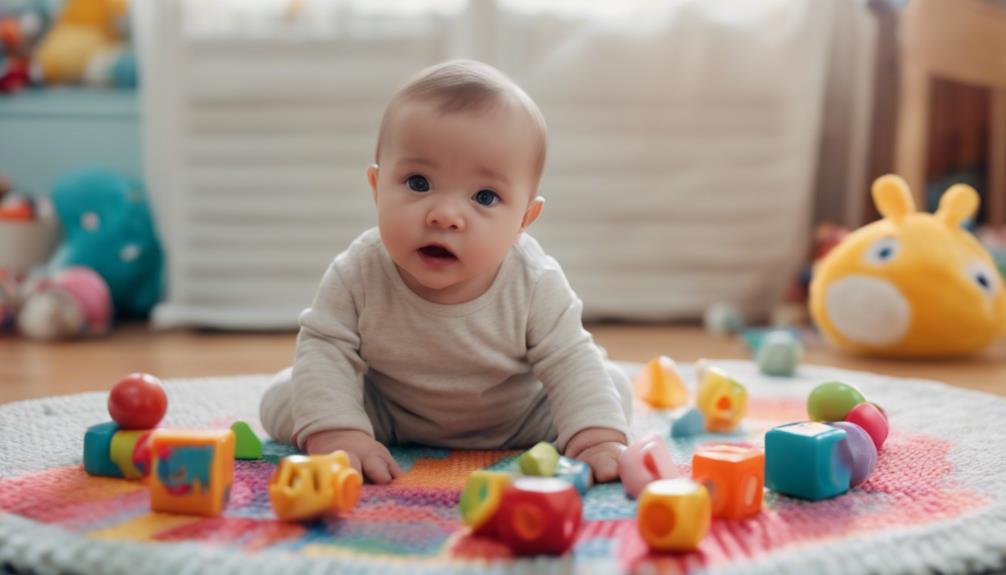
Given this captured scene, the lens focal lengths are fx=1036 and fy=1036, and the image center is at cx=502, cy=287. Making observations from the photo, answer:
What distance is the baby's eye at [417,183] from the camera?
83 centimetres

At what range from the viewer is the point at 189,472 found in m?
0.69

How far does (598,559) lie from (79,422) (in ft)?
2.09

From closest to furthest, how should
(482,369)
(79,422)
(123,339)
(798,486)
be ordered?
(798,486) < (482,369) < (79,422) < (123,339)

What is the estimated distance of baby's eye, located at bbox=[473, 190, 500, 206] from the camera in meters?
0.84

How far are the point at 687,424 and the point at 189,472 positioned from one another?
52cm

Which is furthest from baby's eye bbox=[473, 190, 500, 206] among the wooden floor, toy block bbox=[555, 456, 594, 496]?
the wooden floor

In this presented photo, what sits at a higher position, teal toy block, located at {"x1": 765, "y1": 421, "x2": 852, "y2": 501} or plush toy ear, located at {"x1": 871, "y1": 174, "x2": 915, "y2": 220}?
plush toy ear, located at {"x1": 871, "y1": 174, "x2": 915, "y2": 220}

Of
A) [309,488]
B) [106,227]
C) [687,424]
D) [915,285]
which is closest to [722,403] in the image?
[687,424]

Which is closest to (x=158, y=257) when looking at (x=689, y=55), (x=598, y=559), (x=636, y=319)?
(x=636, y=319)

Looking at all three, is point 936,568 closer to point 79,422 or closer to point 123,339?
point 79,422

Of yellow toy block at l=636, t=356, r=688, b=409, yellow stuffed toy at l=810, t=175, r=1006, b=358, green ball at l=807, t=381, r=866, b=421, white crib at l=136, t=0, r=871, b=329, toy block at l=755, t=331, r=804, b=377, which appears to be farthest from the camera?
white crib at l=136, t=0, r=871, b=329

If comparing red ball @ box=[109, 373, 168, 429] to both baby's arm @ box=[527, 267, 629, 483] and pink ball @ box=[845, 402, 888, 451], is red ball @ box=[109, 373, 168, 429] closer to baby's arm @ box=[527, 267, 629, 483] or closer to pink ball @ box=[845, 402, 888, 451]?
baby's arm @ box=[527, 267, 629, 483]

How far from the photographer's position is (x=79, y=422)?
1039 millimetres

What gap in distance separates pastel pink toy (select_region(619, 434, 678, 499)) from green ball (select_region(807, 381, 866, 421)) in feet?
0.91
